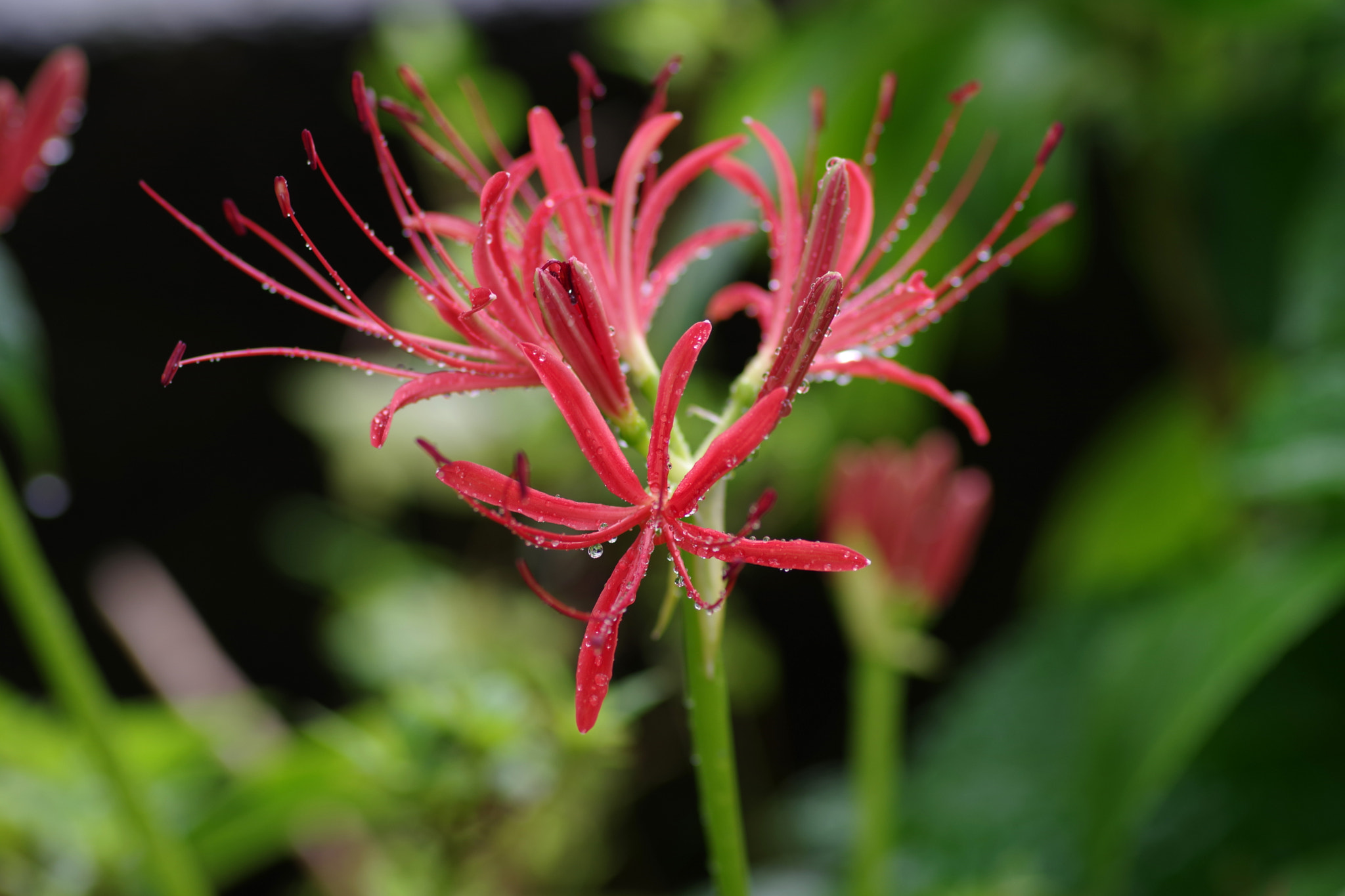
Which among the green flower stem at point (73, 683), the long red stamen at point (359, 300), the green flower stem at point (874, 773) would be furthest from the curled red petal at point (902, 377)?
the green flower stem at point (73, 683)

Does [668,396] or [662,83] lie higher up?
[662,83]

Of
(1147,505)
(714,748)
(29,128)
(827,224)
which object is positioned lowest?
(714,748)

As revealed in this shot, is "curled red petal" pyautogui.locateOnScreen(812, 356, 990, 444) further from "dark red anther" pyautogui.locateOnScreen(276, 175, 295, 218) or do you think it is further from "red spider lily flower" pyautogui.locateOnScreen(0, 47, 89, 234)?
"red spider lily flower" pyautogui.locateOnScreen(0, 47, 89, 234)

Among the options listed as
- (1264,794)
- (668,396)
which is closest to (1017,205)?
Answer: (668,396)

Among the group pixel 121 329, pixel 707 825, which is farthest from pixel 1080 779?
pixel 121 329

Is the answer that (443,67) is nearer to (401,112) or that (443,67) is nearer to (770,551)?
(401,112)

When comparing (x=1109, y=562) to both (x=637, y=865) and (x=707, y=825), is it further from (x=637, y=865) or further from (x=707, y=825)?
(x=707, y=825)

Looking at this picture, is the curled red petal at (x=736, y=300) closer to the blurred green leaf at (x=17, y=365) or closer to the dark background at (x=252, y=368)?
the blurred green leaf at (x=17, y=365)
